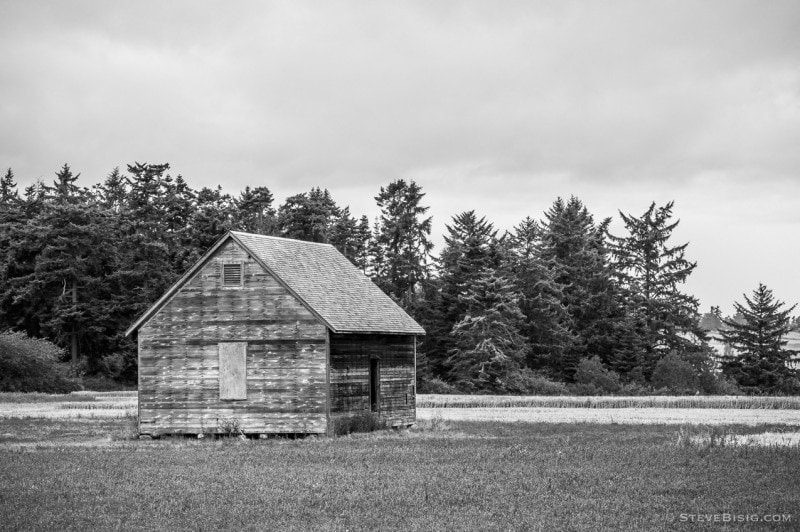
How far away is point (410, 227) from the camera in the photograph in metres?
101

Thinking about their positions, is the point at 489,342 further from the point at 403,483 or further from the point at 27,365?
the point at 403,483

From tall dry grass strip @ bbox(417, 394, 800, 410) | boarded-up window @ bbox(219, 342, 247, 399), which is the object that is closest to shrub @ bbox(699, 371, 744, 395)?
tall dry grass strip @ bbox(417, 394, 800, 410)

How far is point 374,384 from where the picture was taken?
39312 millimetres

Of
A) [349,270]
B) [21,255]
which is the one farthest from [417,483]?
[21,255]

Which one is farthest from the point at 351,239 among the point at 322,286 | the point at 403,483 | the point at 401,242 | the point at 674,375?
the point at 403,483

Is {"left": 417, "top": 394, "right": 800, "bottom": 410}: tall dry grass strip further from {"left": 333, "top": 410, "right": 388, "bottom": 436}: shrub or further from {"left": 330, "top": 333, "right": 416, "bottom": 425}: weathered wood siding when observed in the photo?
{"left": 333, "top": 410, "right": 388, "bottom": 436}: shrub

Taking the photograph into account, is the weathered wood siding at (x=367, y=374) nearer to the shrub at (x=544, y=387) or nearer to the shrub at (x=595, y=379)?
the shrub at (x=544, y=387)

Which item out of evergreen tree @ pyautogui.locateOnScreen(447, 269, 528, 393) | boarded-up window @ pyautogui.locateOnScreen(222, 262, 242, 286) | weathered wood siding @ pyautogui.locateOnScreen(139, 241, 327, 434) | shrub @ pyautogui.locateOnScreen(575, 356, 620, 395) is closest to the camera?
weathered wood siding @ pyautogui.locateOnScreen(139, 241, 327, 434)

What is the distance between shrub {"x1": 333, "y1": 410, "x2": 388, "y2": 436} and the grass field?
1989 mm

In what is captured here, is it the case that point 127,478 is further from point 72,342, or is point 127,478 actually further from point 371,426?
point 72,342

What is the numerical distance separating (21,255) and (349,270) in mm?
56056

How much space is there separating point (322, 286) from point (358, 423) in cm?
554

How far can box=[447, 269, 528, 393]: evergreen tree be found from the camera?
78438 mm

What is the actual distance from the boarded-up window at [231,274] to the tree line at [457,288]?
1698 inches
